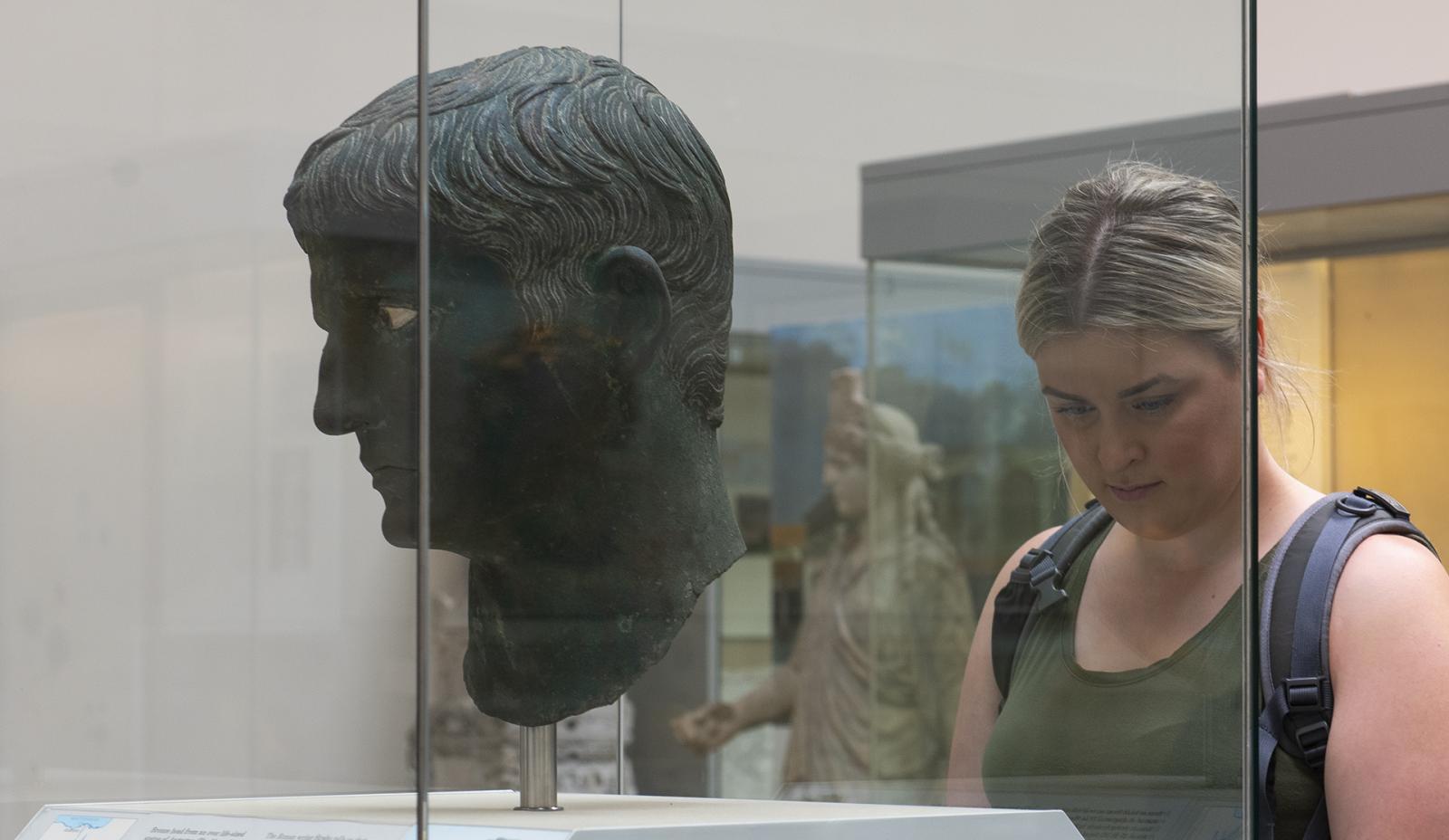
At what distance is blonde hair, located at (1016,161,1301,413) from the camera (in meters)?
2.13

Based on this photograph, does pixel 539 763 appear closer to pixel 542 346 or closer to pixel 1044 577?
pixel 542 346

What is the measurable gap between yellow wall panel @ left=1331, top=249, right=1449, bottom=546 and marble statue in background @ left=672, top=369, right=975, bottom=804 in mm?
1476

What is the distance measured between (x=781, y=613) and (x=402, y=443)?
1.45 metres

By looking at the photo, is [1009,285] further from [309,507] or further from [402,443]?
[309,507]

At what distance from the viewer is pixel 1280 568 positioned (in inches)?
89.9

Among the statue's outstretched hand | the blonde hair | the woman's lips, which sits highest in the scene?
the blonde hair

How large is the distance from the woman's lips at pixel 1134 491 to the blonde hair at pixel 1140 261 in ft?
0.52

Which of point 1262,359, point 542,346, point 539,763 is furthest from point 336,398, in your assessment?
point 1262,359

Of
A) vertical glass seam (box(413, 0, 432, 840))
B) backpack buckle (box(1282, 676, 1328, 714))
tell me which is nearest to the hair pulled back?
backpack buckle (box(1282, 676, 1328, 714))

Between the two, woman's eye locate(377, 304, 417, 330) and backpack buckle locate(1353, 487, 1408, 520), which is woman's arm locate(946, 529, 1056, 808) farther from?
woman's eye locate(377, 304, 417, 330)

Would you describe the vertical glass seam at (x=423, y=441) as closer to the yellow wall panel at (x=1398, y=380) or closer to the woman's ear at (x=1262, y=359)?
the woman's ear at (x=1262, y=359)

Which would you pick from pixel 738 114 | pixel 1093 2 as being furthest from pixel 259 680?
pixel 1093 2

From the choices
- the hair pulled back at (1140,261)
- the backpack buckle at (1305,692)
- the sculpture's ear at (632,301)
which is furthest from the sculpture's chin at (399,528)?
the backpack buckle at (1305,692)

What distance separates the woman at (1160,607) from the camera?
2121 mm
